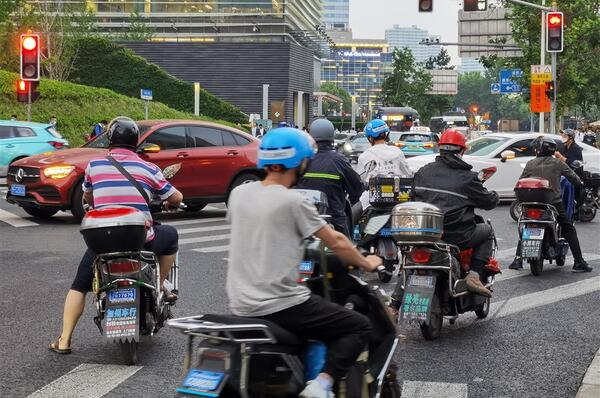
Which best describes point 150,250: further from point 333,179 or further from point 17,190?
point 17,190

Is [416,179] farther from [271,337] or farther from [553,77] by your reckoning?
[553,77]

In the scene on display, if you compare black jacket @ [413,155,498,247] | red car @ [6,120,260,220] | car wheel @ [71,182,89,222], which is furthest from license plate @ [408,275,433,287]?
car wheel @ [71,182,89,222]

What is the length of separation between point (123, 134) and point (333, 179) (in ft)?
6.66

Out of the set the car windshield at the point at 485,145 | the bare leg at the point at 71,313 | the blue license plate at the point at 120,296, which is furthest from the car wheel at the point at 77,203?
the blue license plate at the point at 120,296

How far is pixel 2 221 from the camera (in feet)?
53.4

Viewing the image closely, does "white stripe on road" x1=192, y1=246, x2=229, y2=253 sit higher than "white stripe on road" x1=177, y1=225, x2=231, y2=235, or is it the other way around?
"white stripe on road" x1=177, y1=225, x2=231, y2=235

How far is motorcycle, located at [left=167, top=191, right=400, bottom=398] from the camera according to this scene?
13.3ft

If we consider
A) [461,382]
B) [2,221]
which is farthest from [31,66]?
[461,382]

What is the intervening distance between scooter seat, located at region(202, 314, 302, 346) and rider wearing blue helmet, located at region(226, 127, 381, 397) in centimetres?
5

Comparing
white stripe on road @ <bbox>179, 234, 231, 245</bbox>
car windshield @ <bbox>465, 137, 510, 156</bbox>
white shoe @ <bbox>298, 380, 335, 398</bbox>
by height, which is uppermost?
car windshield @ <bbox>465, 137, 510, 156</bbox>

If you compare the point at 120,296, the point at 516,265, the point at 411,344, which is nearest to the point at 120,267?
the point at 120,296

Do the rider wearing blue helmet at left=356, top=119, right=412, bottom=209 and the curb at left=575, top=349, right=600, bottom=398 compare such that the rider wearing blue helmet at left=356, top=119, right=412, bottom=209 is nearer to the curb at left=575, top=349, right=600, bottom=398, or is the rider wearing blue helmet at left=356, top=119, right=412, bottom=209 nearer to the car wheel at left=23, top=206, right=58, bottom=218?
the curb at left=575, top=349, right=600, bottom=398

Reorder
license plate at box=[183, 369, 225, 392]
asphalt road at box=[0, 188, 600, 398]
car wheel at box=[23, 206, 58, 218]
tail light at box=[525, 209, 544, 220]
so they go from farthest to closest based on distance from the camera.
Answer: car wheel at box=[23, 206, 58, 218], tail light at box=[525, 209, 544, 220], asphalt road at box=[0, 188, 600, 398], license plate at box=[183, 369, 225, 392]

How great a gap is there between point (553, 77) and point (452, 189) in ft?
77.7
